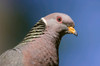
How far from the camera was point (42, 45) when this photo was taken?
168 inches

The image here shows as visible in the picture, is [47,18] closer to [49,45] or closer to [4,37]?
[49,45]

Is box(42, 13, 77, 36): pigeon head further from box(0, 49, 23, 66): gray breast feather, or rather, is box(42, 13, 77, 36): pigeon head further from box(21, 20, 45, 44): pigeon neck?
box(0, 49, 23, 66): gray breast feather

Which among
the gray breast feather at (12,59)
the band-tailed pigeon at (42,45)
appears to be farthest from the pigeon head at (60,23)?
the gray breast feather at (12,59)

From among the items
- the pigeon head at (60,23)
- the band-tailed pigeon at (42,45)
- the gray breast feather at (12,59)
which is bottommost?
the gray breast feather at (12,59)

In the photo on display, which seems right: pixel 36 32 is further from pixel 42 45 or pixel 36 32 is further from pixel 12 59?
pixel 12 59

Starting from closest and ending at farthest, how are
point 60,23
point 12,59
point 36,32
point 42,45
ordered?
point 12,59 < point 42,45 < point 36,32 < point 60,23

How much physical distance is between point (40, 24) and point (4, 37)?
2804 mm

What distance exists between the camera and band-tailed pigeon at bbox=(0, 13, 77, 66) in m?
4.09

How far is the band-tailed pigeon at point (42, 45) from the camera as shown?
409cm

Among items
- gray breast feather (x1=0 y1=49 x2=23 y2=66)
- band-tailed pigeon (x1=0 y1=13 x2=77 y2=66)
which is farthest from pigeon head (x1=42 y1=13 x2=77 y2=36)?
gray breast feather (x1=0 y1=49 x2=23 y2=66)

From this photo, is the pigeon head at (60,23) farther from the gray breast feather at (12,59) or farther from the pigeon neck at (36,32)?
the gray breast feather at (12,59)

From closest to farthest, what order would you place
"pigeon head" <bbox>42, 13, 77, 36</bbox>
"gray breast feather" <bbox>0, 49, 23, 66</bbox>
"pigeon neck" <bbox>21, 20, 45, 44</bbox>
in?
"gray breast feather" <bbox>0, 49, 23, 66</bbox>, "pigeon neck" <bbox>21, 20, 45, 44</bbox>, "pigeon head" <bbox>42, 13, 77, 36</bbox>

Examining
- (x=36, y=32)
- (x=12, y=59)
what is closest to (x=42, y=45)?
(x=36, y=32)

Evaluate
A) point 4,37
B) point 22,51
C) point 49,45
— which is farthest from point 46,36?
point 4,37
